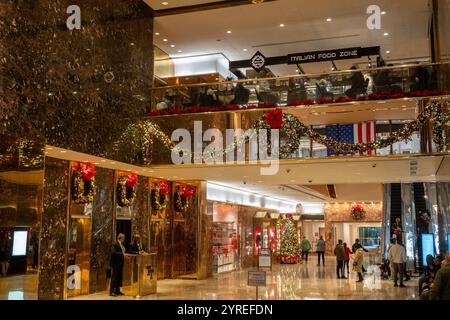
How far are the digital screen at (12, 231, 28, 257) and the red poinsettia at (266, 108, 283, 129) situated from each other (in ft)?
21.5

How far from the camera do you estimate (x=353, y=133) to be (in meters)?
12.1

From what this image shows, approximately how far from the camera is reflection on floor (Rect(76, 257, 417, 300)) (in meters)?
12.5

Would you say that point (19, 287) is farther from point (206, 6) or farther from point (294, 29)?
point (294, 29)

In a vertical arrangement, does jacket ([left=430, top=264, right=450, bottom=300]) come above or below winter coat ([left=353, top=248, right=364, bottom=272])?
above

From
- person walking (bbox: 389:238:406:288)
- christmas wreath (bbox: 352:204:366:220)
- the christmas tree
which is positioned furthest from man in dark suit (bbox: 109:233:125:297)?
christmas wreath (bbox: 352:204:366:220)

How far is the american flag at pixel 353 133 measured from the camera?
11.9m

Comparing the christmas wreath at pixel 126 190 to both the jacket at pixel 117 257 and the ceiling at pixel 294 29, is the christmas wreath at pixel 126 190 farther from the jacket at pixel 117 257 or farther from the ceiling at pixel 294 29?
the ceiling at pixel 294 29

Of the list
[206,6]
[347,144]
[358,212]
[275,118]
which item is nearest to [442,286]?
[347,144]

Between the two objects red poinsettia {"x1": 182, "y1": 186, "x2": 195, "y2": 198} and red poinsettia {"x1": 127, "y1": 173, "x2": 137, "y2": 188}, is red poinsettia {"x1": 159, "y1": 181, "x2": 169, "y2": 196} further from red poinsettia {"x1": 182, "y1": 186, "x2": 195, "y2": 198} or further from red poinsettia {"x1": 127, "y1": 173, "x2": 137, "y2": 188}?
red poinsettia {"x1": 127, "y1": 173, "x2": 137, "y2": 188}

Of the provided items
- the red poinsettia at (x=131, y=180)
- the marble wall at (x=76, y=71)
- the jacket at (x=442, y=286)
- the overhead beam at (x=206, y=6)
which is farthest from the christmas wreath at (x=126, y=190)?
the jacket at (x=442, y=286)

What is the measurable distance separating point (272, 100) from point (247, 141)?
1.40 metres

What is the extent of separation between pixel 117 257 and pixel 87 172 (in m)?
2.40

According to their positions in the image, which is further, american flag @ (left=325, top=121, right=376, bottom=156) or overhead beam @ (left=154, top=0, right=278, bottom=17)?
overhead beam @ (left=154, top=0, right=278, bottom=17)
